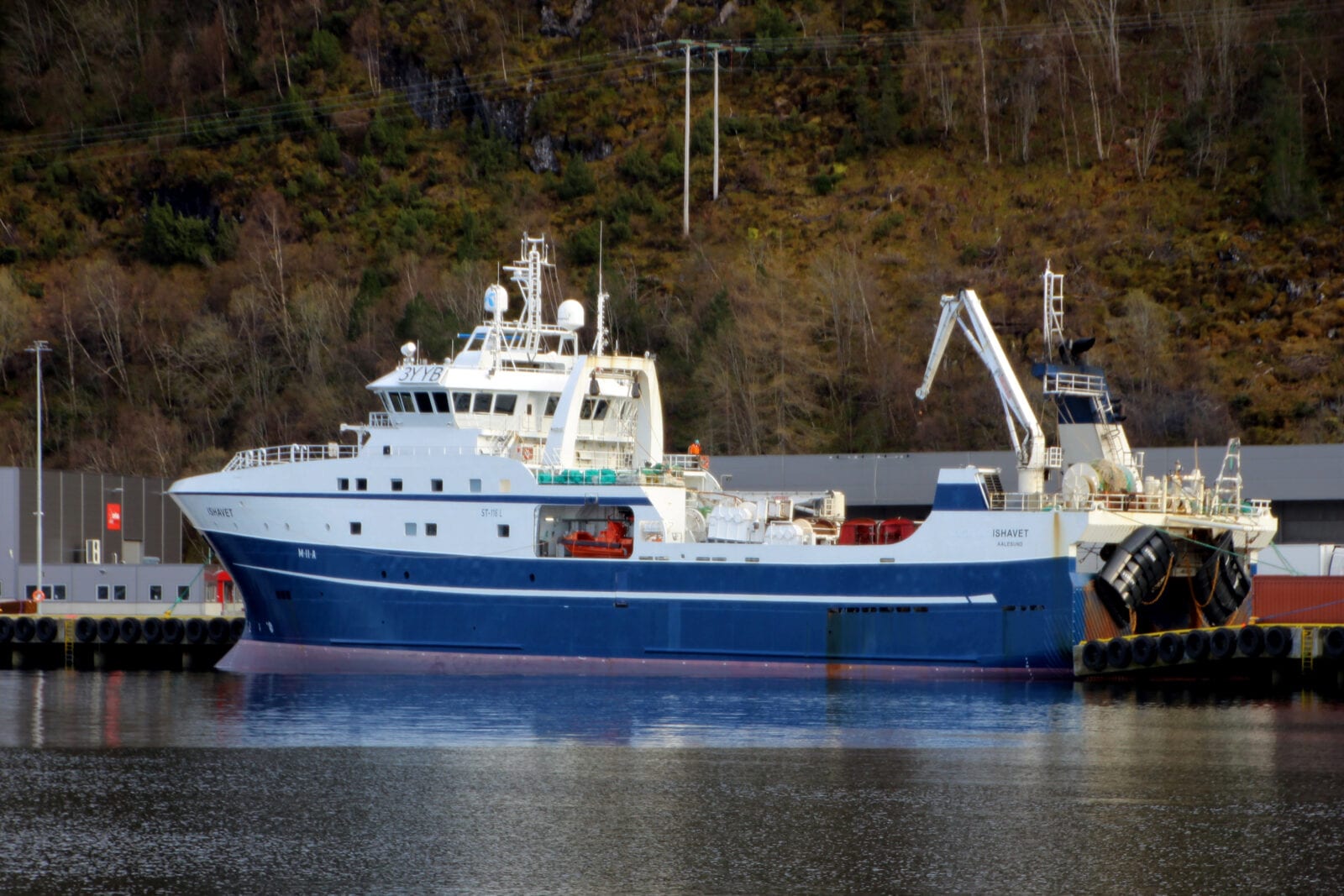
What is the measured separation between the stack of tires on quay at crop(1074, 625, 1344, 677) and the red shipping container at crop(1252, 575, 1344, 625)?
0.96 metres

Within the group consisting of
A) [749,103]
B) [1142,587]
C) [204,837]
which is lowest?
[204,837]

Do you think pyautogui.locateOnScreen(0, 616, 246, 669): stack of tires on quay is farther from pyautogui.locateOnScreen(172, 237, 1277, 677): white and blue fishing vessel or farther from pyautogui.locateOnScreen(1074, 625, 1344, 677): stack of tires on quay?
pyautogui.locateOnScreen(1074, 625, 1344, 677): stack of tires on quay

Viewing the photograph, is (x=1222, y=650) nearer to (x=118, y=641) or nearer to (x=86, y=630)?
(x=118, y=641)

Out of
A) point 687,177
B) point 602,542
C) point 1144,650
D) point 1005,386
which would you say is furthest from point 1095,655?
point 687,177

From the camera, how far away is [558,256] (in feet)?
258

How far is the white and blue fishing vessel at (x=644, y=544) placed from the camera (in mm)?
33062

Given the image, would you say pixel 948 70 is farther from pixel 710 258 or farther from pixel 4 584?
pixel 4 584

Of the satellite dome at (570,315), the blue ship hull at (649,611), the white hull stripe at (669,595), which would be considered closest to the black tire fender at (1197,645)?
the blue ship hull at (649,611)

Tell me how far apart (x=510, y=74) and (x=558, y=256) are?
50.2ft

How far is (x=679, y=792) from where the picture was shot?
22.1m

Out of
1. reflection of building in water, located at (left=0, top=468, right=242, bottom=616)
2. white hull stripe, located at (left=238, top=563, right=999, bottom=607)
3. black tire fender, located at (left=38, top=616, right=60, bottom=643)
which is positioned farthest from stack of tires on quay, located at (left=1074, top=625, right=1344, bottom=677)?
black tire fender, located at (left=38, top=616, right=60, bottom=643)

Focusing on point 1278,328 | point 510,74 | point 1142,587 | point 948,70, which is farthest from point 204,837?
point 510,74

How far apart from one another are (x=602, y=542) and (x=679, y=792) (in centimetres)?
1330

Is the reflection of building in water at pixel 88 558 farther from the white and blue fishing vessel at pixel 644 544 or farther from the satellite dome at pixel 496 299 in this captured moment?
the satellite dome at pixel 496 299
